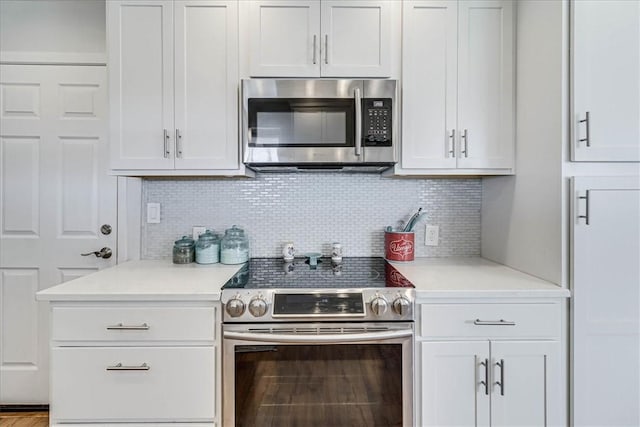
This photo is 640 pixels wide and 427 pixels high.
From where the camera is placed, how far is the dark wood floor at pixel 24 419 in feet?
6.56

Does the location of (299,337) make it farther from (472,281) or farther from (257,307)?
(472,281)

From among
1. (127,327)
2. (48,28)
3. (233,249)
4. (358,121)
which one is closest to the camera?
(127,327)

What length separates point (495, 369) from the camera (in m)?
1.38

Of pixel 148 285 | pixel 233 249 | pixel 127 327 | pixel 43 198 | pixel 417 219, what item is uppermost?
pixel 43 198

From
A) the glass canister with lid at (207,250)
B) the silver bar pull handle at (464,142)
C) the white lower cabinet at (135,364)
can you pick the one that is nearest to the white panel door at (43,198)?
the glass canister with lid at (207,250)

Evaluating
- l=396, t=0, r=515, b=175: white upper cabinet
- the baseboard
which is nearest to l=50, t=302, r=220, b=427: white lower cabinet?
the baseboard

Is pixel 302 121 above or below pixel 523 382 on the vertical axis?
above

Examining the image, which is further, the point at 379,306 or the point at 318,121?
the point at 318,121

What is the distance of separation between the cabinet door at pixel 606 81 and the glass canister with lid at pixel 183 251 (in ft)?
5.97

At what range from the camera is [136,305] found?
136 cm

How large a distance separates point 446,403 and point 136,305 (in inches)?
49.2

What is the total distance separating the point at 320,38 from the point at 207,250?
1.20m

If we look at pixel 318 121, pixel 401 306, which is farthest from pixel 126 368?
pixel 318 121

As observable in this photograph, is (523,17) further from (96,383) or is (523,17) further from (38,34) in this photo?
(38,34)
